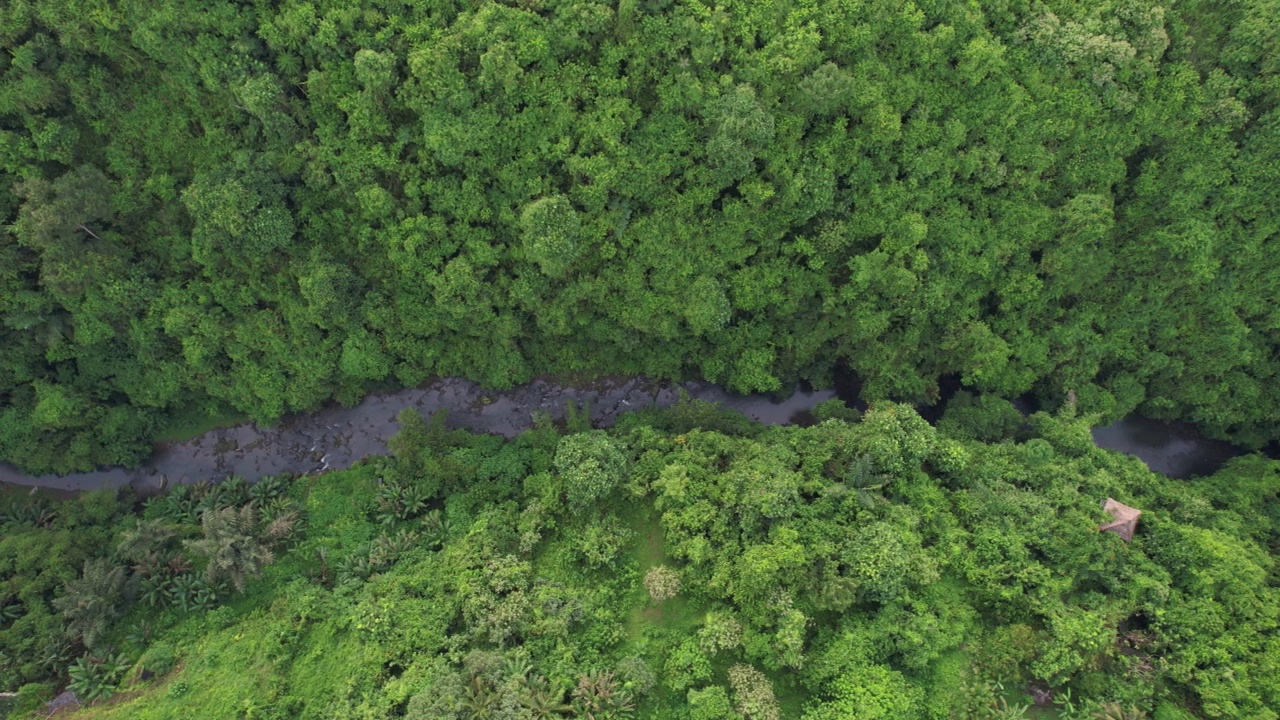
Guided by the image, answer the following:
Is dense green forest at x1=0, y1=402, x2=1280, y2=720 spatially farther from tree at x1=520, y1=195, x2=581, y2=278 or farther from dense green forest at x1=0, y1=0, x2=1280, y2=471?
tree at x1=520, y1=195, x2=581, y2=278

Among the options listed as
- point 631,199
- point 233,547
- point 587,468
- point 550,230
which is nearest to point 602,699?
Result: point 587,468

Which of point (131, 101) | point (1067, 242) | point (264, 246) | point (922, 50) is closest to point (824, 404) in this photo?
point (1067, 242)

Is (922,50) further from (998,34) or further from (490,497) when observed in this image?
(490,497)

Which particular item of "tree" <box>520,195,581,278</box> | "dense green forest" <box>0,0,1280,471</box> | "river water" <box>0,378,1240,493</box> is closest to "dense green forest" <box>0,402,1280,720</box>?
"river water" <box>0,378,1240,493</box>

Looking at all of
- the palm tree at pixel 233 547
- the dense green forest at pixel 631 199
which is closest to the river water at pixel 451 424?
the dense green forest at pixel 631 199

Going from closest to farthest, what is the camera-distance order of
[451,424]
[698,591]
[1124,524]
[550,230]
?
[698,591], [1124,524], [550,230], [451,424]

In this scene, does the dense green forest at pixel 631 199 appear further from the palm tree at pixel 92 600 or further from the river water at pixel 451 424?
the palm tree at pixel 92 600

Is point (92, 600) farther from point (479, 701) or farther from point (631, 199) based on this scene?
point (631, 199)
